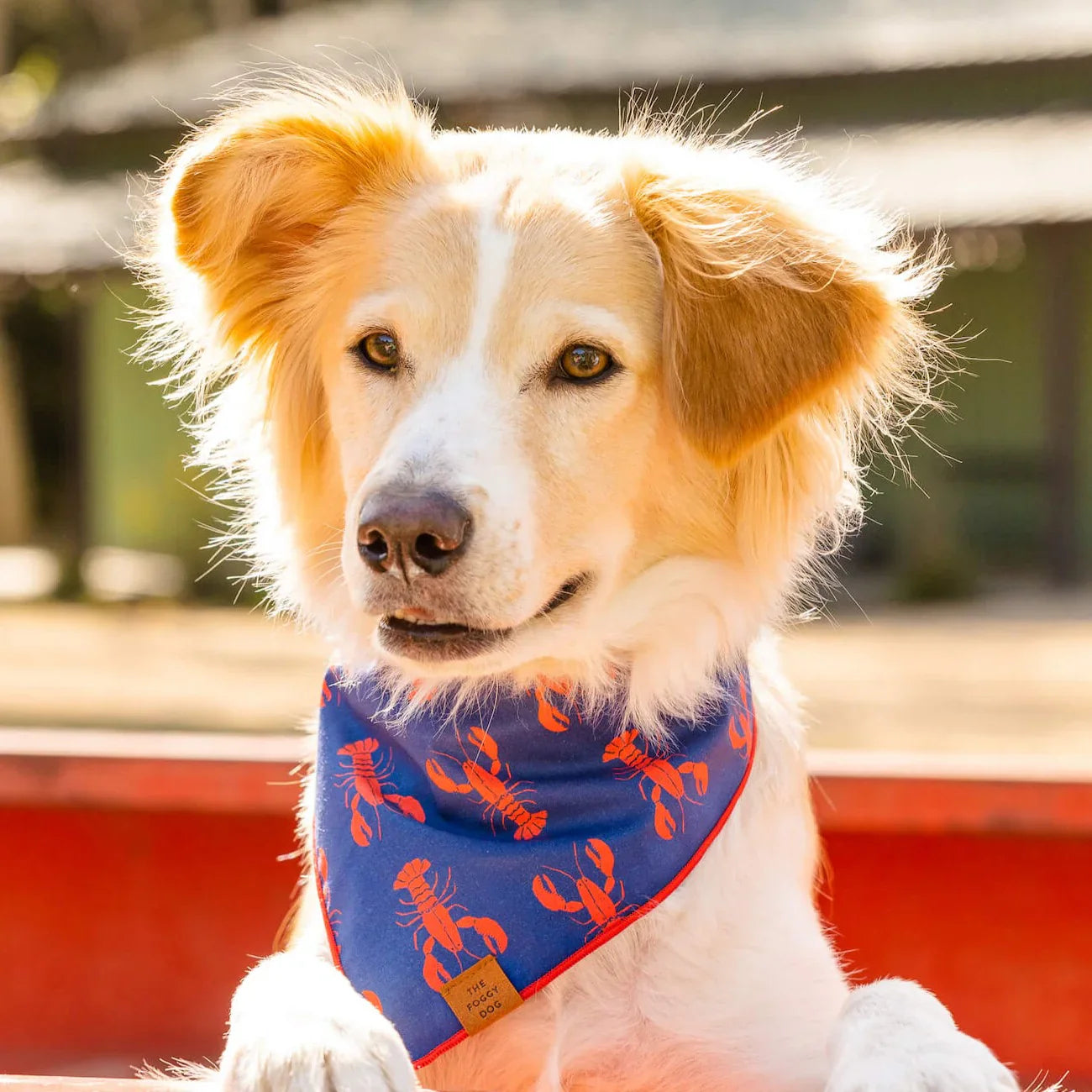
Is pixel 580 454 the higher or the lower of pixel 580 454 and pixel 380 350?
the lower

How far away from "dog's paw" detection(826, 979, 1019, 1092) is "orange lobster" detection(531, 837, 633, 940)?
0.41 m

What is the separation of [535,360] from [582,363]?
9cm

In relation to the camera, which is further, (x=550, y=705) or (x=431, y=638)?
(x=550, y=705)

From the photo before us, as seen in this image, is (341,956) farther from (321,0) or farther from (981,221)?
(321,0)

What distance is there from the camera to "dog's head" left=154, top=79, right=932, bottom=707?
222cm

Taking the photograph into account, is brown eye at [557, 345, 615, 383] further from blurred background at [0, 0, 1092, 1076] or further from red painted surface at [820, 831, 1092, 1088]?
blurred background at [0, 0, 1092, 1076]

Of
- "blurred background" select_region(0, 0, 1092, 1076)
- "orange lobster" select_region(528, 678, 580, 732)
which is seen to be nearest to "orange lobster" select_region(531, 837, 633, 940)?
"orange lobster" select_region(528, 678, 580, 732)

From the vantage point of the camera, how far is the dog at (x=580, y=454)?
7.27 ft

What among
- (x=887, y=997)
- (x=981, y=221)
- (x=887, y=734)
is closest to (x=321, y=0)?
(x=981, y=221)

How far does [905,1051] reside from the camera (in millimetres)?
1922

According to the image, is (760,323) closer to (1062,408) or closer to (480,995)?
(480,995)

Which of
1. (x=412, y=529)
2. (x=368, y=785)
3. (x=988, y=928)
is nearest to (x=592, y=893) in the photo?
(x=368, y=785)

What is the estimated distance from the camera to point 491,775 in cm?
247

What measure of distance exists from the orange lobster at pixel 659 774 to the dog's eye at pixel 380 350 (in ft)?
2.47
